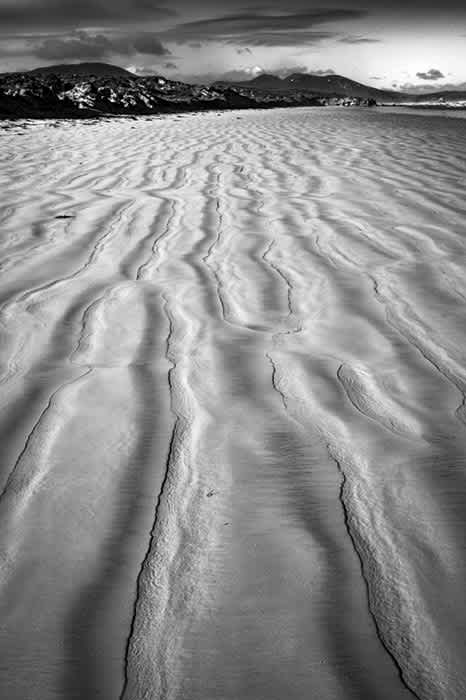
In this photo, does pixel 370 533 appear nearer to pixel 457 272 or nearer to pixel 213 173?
pixel 457 272

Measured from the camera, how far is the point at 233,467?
1.63m

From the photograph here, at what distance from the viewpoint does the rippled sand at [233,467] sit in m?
1.11

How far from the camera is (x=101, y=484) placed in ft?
5.15

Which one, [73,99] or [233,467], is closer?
[233,467]

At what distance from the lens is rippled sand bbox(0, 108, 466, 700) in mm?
1105

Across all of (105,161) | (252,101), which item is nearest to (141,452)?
(105,161)

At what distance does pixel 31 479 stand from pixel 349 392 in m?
1.00

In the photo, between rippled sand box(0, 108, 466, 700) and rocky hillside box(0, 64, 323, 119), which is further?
rocky hillside box(0, 64, 323, 119)

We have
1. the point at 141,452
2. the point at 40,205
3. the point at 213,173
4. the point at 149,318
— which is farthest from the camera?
the point at 213,173

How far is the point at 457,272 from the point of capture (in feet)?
10.3

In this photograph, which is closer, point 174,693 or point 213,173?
point 174,693

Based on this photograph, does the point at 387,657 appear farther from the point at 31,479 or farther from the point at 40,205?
the point at 40,205

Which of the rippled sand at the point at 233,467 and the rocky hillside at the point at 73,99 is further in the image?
the rocky hillside at the point at 73,99

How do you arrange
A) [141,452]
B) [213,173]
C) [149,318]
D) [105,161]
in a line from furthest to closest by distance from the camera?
1. [105,161]
2. [213,173]
3. [149,318]
4. [141,452]
